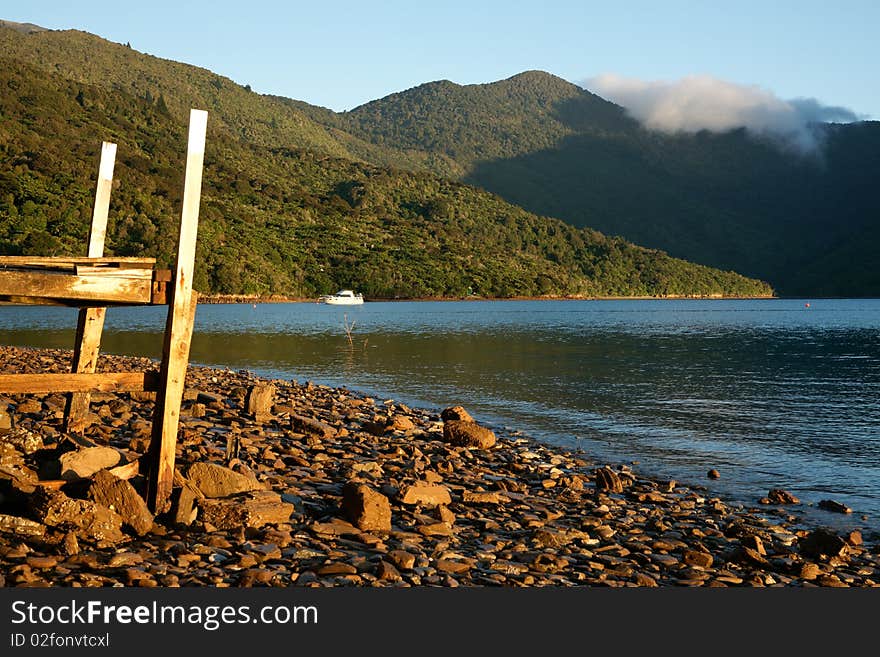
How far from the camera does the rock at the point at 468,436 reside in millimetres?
18719

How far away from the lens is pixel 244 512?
1020 centimetres

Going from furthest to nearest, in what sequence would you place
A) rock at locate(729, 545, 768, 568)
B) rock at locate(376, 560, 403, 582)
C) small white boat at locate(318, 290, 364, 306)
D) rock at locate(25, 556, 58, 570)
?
small white boat at locate(318, 290, 364, 306) < rock at locate(729, 545, 768, 568) < rock at locate(376, 560, 403, 582) < rock at locate(25, 556, 58, 570)

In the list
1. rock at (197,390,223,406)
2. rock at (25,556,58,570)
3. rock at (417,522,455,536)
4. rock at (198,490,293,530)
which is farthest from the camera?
rock at (197,390,223,406)

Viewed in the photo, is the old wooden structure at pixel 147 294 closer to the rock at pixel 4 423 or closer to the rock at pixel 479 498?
the rock at pixel 4 423

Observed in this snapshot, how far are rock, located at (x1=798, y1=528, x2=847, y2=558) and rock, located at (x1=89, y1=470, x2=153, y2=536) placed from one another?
368 inches

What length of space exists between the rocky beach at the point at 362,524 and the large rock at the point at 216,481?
0.07 ft

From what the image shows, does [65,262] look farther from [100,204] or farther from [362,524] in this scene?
[362,524]

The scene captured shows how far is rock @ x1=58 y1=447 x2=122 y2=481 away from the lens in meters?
10.6

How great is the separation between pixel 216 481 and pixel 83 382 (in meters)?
2.37

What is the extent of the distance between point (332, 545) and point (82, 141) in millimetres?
208188

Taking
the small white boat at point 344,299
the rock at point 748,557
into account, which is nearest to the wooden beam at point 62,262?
the rock at point 748,557

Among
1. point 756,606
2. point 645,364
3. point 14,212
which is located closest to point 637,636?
point 756,606

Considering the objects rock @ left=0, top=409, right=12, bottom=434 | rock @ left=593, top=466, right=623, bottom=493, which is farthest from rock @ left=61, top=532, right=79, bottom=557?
rock @ left=593, top=466, right=623, bottom=493

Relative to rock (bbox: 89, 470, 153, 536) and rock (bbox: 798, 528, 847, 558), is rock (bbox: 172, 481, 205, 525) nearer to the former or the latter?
rock (bbox: 89, 470, 153, 536)
